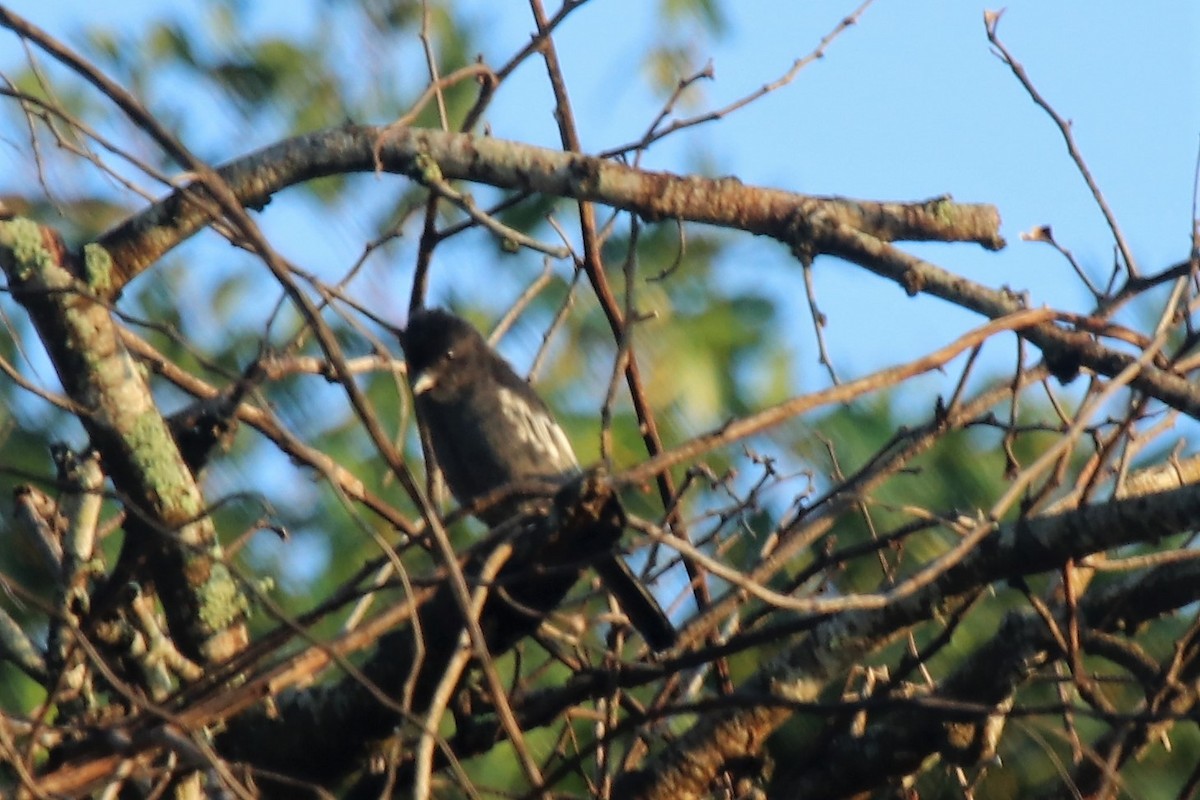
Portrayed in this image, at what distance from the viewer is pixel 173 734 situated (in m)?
2.25

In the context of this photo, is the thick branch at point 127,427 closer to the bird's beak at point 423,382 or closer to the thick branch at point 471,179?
the thick branch at point 471,179

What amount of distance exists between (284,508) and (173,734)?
7.46 feet

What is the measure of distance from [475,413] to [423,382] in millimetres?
195

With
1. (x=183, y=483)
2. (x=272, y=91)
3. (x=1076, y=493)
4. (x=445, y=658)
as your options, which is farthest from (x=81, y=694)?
(x=272, y=91)

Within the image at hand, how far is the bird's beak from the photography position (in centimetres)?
443

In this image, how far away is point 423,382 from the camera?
4.42 meters

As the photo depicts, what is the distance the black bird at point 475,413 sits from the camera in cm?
445

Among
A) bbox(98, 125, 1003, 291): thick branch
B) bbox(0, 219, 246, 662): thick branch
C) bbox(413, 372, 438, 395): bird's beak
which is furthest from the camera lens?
bbox(413, 372, 438, 395): bird's beak

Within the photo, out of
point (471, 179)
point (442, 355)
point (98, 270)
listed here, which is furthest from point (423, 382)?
point (98, 270)

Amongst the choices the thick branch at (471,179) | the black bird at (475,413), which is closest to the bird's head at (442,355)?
the black bird at (475,413)

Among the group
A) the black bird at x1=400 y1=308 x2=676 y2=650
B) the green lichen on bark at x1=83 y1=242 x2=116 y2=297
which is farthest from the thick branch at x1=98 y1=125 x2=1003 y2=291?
the black bird at x1=400 y1=308 x2=676 y2=650

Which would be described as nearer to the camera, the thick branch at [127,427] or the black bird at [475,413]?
the thick branch at [127,427]

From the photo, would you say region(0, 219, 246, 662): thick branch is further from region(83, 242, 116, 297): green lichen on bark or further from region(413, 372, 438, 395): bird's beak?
region(413, 372, 438, 395): bird's beak

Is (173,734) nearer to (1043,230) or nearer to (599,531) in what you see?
(599,531)
